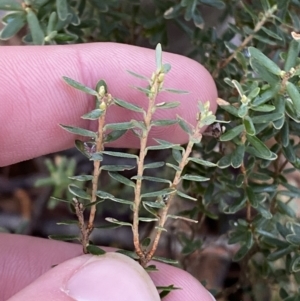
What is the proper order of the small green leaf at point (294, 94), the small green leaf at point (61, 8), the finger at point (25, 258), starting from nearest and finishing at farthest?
the small green leaf at point (294, 94), the small green leaf at point (61, 8), the finger at point (25, 258)

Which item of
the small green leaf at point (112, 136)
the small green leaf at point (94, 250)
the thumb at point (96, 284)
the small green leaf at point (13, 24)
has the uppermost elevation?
the small green leaf at point (13, 24)

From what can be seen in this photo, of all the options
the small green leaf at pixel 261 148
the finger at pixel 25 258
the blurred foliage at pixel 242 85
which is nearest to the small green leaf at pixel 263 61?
the blurred foliage at pixel 242 85

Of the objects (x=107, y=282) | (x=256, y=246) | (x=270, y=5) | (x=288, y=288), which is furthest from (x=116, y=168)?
(x=288, y=288)

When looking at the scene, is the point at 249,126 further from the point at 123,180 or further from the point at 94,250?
the point at 94,250

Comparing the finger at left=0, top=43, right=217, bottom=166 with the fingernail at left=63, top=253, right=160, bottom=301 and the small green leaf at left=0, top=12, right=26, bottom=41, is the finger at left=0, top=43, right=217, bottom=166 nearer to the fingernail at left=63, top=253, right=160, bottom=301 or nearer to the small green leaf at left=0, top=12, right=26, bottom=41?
the small green leaf at left=0, top=12, right=26, bottom=41

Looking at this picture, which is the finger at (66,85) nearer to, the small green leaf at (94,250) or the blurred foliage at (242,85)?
the blurred foliage at (242,85)

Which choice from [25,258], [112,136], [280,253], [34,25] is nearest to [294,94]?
[112,136]

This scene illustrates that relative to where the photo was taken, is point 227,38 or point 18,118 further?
point 227,38

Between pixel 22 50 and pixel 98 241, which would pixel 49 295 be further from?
pixel 98 241
